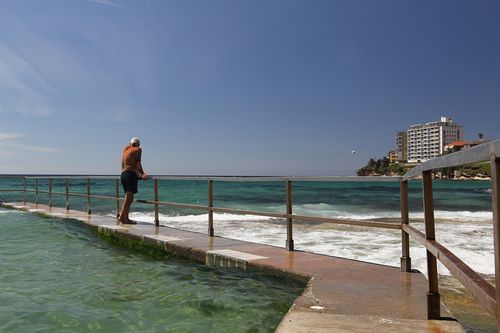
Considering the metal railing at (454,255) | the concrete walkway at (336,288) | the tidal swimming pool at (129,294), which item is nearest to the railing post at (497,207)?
the metal railing at (454,255)

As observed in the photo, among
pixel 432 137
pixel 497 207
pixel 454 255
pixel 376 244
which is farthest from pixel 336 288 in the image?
pixel 432 137

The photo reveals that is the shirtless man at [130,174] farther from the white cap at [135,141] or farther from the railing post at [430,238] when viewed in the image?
the railing post at [430,238]

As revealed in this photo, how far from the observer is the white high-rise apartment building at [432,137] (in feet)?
469

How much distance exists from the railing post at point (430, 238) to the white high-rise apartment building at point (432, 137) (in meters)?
146

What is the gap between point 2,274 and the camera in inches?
177

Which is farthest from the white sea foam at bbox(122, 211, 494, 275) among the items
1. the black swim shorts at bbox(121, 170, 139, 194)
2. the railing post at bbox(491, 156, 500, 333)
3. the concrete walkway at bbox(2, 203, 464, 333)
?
the railing post at bbox(491, 156, 500, 333)

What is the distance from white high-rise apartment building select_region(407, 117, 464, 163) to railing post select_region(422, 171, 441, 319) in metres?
146

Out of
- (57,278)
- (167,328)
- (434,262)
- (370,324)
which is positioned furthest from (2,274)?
(434,262)

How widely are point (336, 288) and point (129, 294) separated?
180cm

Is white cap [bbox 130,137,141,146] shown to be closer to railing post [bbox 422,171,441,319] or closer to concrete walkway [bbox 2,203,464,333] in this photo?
concrete walkway [bbox 2,203,464,333]

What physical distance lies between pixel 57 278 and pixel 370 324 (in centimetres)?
324

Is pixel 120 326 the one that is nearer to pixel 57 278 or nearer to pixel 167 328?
pixel 167 328

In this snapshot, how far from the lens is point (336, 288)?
3449 millimetres

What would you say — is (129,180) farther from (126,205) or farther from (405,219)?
(405,219)
